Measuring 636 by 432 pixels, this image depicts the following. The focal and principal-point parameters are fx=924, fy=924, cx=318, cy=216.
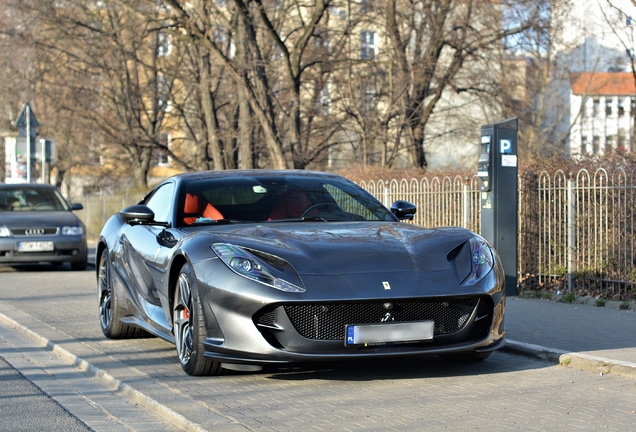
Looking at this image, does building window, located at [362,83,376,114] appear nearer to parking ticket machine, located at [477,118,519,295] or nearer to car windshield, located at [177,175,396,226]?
parking ticket machine, located at [477,118,519,295]

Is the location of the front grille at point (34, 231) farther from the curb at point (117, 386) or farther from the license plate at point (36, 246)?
the curb at point (117, 386)

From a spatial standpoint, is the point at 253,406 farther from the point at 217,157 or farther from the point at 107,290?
the point at 217,157

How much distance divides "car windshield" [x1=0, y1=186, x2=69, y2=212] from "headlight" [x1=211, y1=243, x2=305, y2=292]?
13.2m

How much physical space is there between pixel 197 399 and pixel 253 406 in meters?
0.43

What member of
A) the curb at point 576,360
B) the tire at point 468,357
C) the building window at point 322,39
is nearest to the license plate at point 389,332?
the tire at point 468,357

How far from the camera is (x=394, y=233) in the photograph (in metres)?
6.46

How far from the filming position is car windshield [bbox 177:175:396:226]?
712 centimetres

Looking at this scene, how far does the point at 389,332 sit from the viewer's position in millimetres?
5660

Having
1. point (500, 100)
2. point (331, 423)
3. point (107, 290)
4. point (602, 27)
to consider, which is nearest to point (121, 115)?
point (500, 100)

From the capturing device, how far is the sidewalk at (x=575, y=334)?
655 cm

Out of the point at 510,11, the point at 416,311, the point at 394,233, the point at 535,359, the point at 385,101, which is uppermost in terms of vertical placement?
the point at 510,11

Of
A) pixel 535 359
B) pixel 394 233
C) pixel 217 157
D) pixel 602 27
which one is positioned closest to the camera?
pixel 394 233

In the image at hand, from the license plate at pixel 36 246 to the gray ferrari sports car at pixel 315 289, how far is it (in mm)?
10655

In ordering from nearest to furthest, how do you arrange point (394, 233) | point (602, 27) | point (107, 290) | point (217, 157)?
1. point (394, 233)
2. point (107, 290)
3. point (217, 157)
4. point (602, 27)
